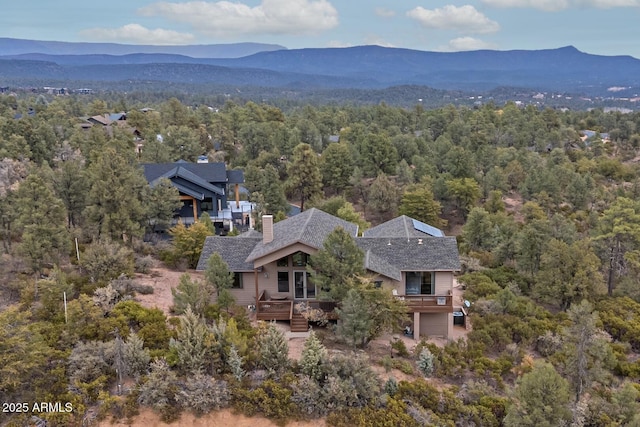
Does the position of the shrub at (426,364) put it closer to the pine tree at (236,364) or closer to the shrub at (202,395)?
the pine tree at (236,364)

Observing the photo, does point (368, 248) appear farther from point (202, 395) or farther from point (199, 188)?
point (199, 188)

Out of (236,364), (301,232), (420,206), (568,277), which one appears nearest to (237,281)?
(301,232)

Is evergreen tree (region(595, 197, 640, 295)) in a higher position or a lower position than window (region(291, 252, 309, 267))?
lower

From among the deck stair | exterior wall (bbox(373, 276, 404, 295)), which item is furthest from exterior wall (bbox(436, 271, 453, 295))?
the deck stair

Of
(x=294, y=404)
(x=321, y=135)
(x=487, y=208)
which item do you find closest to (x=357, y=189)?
(x=487, y=208)

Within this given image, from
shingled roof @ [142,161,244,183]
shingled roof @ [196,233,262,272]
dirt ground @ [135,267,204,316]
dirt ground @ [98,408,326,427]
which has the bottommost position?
dirt ground @ [98,408,326,427]

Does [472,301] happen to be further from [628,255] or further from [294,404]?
[294,404]

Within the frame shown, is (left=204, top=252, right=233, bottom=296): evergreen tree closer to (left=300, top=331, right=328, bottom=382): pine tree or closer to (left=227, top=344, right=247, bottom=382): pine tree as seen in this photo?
(left=227, top=344, right=247, bottom=382): pine tree
